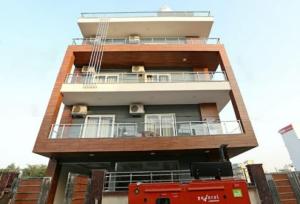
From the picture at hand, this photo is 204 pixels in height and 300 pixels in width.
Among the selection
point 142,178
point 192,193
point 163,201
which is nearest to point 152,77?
point 142,178

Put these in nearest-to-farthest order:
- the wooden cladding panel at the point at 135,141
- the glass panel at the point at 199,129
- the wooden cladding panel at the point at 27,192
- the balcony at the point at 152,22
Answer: the wooden cladding panel at the point at 27,192 < the wooden cladding panel at the point at 135,141 < the glass panel at the point at 199,129 < the balcony at the point at 152,22

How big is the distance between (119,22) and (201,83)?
26.5ft

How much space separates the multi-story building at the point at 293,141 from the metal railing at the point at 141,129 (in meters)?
10.1

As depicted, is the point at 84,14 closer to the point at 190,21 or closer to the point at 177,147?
the point at 190,21

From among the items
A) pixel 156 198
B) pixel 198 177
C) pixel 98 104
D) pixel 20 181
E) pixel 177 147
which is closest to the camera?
pixel 156 198

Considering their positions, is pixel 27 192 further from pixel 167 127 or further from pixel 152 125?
pixel 167 127

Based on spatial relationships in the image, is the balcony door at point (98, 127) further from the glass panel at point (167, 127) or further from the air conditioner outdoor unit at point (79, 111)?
the glass panel at point (167, 127)

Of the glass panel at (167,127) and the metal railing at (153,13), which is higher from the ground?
the metal railing at (153,13)

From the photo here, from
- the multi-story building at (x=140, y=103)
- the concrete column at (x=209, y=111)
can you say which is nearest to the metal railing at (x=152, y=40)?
the multi-story building at (x=140, y=103)

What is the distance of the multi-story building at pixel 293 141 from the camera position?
15.5 m

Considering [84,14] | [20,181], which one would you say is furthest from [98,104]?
[84,14]

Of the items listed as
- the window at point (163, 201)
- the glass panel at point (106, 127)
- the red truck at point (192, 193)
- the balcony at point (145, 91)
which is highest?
the balcony at point (145, 91)

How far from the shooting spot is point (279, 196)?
6.51m

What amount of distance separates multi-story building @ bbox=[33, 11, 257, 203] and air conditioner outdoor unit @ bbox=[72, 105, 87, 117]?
0.19 ft
